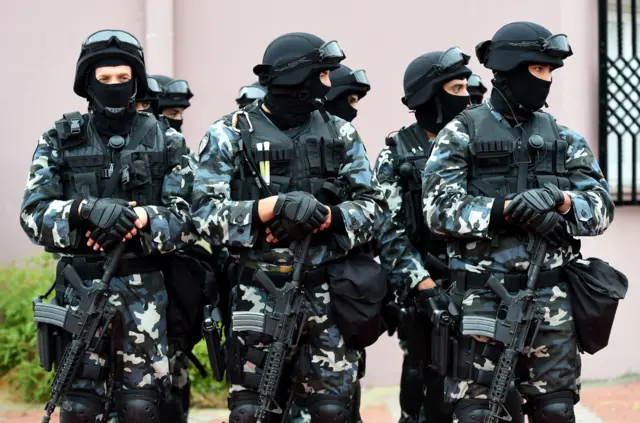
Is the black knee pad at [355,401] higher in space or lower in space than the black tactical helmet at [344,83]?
lower

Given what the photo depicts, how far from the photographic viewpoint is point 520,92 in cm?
479

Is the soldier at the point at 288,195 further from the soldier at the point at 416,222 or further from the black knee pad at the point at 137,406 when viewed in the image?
the soldier at the point at 416,222

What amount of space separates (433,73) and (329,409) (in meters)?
2.12

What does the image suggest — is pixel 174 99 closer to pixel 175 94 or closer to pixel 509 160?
pixel 175 94

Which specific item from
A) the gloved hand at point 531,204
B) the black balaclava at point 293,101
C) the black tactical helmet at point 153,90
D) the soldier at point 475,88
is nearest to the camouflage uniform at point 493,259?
the gloved hand at point 531,204

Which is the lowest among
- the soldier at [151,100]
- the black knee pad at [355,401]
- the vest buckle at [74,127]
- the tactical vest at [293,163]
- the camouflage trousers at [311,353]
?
the black knee pad at [355,401]

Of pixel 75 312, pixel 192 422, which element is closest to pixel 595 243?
pixel 192 422

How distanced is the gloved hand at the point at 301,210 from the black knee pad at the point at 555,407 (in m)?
1.31

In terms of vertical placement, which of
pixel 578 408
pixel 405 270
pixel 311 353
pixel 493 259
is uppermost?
pixel 493 259

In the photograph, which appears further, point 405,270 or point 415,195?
point 415,195

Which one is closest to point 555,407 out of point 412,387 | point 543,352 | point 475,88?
point 543,352

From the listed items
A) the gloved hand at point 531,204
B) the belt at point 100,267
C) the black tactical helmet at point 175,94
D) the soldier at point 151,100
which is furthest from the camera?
the black tactical helmet at point 175,94

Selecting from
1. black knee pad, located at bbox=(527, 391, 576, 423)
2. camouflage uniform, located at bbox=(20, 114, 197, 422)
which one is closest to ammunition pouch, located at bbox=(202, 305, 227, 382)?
camouflage uniform, located at bbox=(20, 114, 197, 422)

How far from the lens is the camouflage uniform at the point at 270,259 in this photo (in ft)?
15.3
